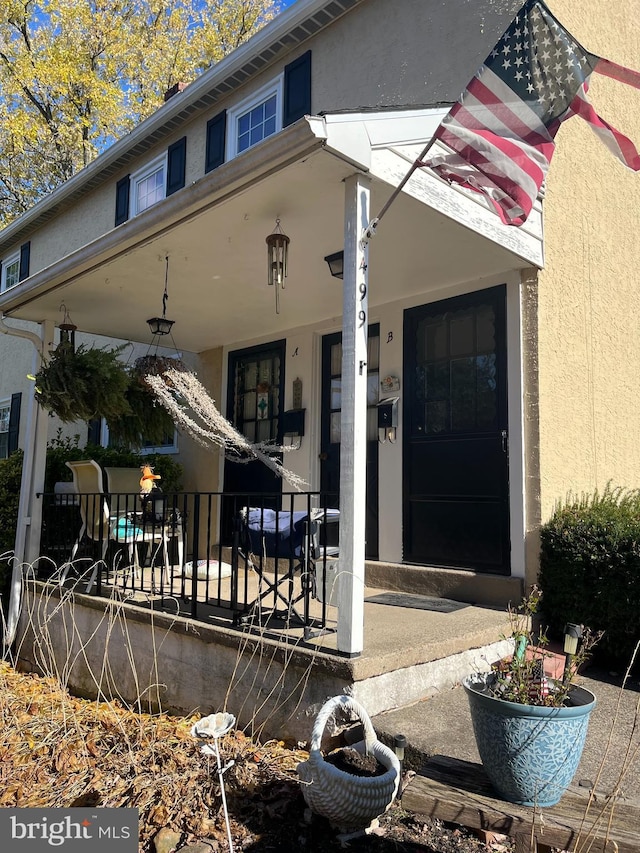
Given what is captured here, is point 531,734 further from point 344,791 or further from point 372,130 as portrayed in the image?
point 372,130

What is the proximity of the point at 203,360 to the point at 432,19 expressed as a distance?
4622 millimetres

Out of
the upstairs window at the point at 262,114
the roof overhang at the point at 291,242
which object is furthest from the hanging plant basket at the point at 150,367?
the upstairs window at the point at 262,114

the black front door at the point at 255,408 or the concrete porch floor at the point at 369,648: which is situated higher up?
the black front door at the point at 255,408

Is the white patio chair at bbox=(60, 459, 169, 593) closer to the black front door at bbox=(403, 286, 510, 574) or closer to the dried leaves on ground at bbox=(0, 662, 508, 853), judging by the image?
the dried leaves on ground at bbox=(0, 662, 508, 853)

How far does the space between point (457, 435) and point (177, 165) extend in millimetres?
6062

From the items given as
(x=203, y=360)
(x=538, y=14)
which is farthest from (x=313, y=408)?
(x=538, y=14)

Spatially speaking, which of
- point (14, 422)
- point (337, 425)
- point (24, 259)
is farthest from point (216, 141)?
point (14, 422)

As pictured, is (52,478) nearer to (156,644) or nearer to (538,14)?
(156,644)

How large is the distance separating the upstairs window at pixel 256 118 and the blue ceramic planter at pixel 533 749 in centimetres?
703

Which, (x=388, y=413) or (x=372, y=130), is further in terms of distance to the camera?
(x=388, y=413)

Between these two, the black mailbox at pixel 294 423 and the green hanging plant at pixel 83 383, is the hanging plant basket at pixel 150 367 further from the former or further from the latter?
the black mailbox at pixel 294 423

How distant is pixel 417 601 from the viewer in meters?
4.92

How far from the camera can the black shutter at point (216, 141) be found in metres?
8.24

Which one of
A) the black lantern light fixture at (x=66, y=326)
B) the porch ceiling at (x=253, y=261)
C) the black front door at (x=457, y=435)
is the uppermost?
the porch ceiling at (x=253, y=261)
